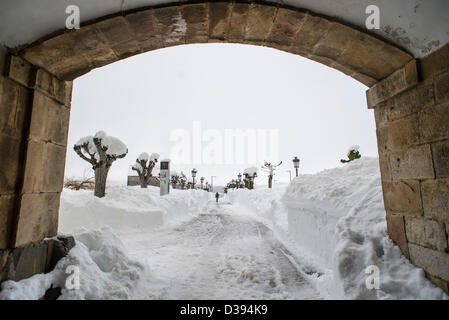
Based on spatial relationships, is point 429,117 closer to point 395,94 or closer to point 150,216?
point 395,94

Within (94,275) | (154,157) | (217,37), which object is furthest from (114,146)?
(217,37)

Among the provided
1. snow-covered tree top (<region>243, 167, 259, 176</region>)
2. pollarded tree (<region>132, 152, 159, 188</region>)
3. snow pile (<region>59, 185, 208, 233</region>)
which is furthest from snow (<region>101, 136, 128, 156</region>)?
snow-covered tree top (<region>243, 167, 259, 176</region>)

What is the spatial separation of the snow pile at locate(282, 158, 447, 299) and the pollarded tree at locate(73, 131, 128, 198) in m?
8.50

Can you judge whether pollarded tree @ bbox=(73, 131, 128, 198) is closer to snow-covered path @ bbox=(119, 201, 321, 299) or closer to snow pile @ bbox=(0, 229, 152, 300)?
snow-covered path @ bbox=(119, 201, 321, 299)

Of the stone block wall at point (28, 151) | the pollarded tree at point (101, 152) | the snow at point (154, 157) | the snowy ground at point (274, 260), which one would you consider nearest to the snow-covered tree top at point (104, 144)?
the pollarded tree at point (101, 152)

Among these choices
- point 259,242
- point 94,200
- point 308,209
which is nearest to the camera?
point 308,209

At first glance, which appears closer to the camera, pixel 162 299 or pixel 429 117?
pixel 429 117

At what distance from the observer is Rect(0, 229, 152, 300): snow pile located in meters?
2.24

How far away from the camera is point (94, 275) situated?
2.70 m

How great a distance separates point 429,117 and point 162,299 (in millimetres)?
3813

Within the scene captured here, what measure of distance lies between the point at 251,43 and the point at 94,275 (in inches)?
149

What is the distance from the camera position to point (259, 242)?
5.77 m

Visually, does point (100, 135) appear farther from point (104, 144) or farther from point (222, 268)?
point (222, 268)
